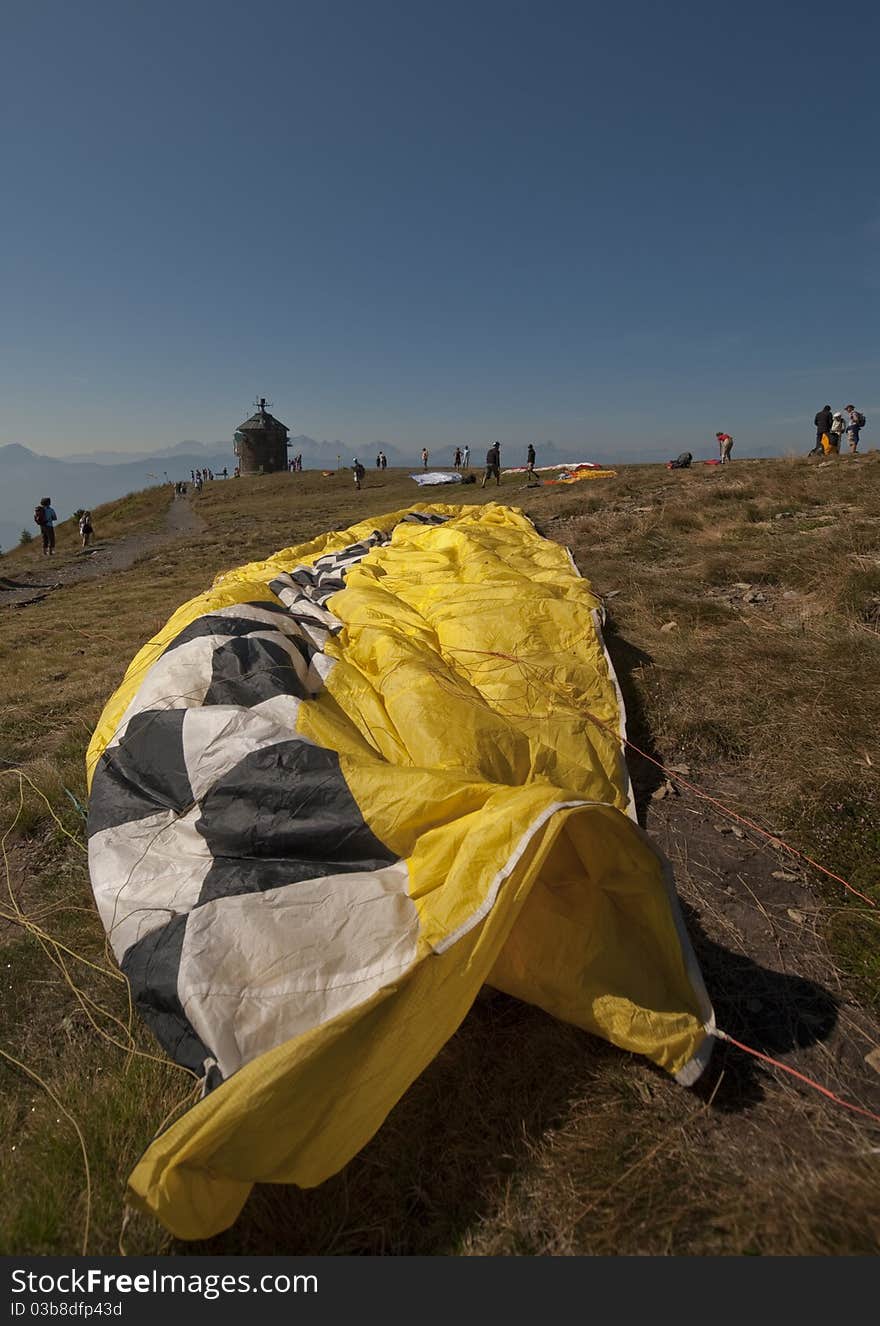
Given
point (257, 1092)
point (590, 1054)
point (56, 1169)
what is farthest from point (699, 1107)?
point (56, 1169)

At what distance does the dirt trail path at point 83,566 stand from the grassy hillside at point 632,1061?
8.79 m

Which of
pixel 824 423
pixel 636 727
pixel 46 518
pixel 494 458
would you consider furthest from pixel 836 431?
pixel 46 518

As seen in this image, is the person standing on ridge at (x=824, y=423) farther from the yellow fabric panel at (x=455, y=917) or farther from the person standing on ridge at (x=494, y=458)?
the yellow fabric panel at (x=455, y=917)

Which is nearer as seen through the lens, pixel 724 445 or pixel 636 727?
pixel 636 727

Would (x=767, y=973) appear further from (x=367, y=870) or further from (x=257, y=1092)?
(x=257, y=1092)

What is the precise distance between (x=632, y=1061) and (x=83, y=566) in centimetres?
1730

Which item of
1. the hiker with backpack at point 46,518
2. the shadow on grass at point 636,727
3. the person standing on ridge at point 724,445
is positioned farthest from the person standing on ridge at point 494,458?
the shadow on grass at point 636,727

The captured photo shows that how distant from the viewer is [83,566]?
1560 centimetres

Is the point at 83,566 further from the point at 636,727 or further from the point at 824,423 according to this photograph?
the point at 824,423

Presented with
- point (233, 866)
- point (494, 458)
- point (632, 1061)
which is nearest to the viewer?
point (632, 1061)

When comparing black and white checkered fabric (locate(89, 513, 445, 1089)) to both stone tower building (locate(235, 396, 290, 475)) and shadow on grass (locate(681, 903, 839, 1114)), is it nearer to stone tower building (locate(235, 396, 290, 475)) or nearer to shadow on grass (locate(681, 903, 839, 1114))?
shadow on grass (locate(681, 903, 839, 1114))

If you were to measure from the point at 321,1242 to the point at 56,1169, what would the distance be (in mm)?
764

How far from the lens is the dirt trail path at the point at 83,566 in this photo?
39.6 feet

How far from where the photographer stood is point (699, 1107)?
1.73 metres
